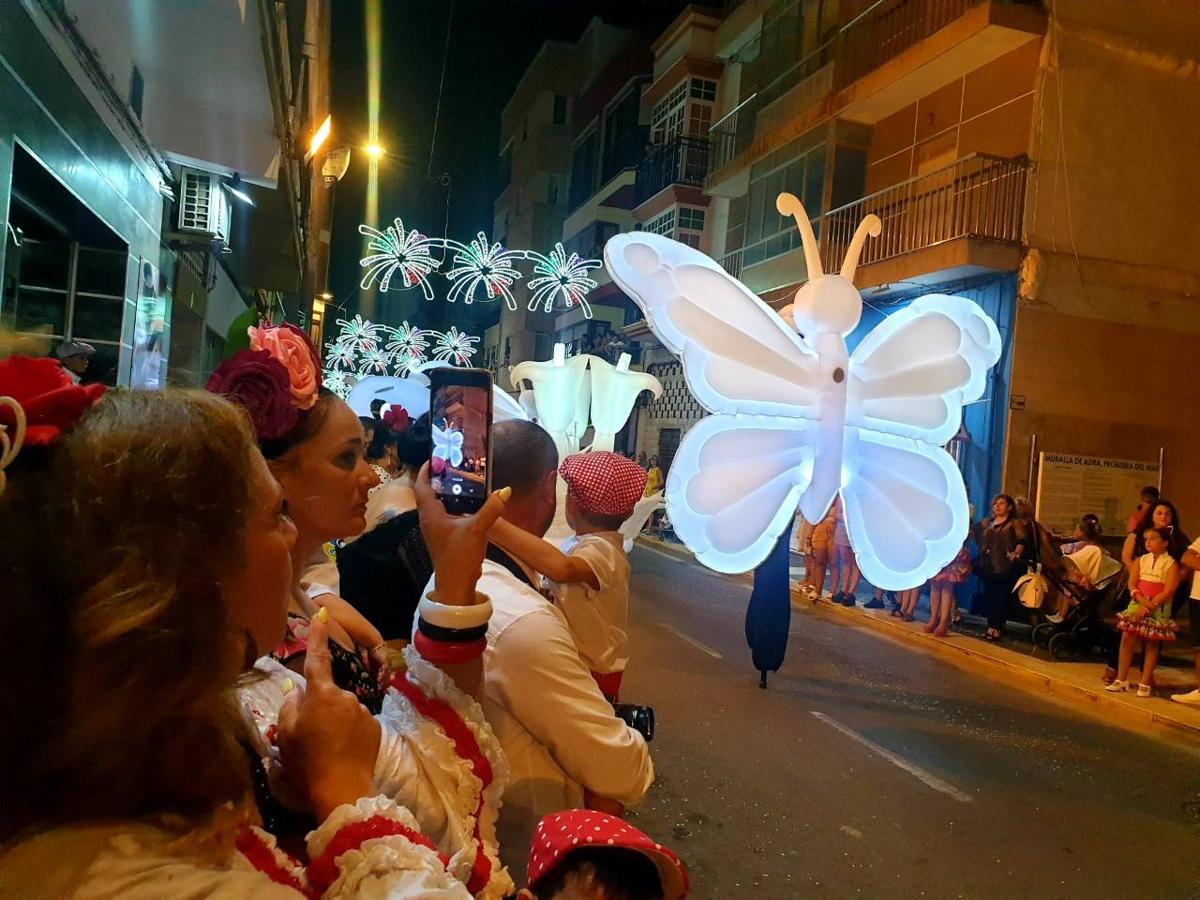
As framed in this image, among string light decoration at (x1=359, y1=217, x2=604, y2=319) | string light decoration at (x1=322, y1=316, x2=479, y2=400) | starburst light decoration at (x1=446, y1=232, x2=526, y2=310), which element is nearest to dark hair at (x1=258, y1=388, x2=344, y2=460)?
string light decoration at (x1=359, y1=217, x2=604, y2=319)

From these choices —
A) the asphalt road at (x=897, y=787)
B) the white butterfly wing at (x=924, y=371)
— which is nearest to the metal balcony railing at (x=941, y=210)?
the asphalt road at (x=897, y=787)

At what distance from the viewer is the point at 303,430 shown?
1812 mm

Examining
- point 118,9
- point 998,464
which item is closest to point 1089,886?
point 118,9

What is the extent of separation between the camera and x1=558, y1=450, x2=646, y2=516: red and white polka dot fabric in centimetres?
304

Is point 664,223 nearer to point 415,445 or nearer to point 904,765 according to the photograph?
point 904,765

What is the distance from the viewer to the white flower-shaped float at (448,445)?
5.41 feet

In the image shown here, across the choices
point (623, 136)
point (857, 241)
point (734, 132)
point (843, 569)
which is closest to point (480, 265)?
point (857, 241)

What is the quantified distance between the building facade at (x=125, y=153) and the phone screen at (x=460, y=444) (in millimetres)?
2033

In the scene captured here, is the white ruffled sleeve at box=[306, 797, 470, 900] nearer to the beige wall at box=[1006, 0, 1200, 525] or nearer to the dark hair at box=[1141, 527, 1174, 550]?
the dark hair at box=[1141, 527, 1174, 550]

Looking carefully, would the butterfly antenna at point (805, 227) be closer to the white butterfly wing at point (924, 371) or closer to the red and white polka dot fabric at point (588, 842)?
the white butterfly wing at point (924, 371)

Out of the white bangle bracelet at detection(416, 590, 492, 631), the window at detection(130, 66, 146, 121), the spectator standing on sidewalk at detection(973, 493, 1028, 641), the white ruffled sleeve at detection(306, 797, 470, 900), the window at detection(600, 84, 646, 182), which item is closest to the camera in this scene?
the white ruffled sleeve at detection(306, 797, 470, 900)

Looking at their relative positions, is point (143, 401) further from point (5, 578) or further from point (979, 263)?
point (979, 263)

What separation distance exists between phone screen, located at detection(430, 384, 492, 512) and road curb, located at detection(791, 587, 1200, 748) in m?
7.41

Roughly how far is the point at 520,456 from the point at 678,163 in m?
21.5
